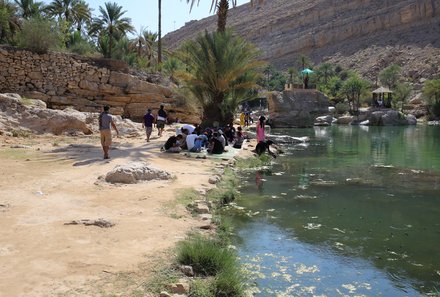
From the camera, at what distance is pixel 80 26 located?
40594 mm

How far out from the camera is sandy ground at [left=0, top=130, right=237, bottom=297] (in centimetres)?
420

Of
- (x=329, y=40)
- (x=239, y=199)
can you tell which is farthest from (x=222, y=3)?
(x=329, y=40)

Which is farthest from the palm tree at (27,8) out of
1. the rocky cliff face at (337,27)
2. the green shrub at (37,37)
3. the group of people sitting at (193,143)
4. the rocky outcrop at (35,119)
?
Answer: the rocky cliff face at (337,27)

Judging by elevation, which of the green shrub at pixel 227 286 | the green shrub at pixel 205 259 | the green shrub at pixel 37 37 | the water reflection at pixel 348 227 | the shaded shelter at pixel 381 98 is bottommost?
the water reflection at pixel 348 227

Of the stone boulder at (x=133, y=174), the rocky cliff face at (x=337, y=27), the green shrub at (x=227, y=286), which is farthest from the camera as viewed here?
the rocky cliff face at (x=337, y=27)

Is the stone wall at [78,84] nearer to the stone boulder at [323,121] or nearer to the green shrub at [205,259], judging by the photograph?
the stone boulder at [323,121]

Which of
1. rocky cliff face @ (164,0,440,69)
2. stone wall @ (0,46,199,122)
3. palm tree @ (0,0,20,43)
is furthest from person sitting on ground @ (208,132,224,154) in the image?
rocky cliff face @ (164,0,440,69)

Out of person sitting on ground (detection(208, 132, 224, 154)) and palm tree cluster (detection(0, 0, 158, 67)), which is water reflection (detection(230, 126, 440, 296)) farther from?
palm tree cluster (detection(0, 0, 158, 67))

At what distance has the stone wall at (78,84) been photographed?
77.2ft

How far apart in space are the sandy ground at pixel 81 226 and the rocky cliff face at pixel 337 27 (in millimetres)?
88101

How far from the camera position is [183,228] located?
620 centimetres

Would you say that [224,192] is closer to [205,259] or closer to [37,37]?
[205,259]

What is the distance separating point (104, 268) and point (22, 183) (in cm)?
453

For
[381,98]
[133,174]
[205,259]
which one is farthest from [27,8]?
[381,98]
